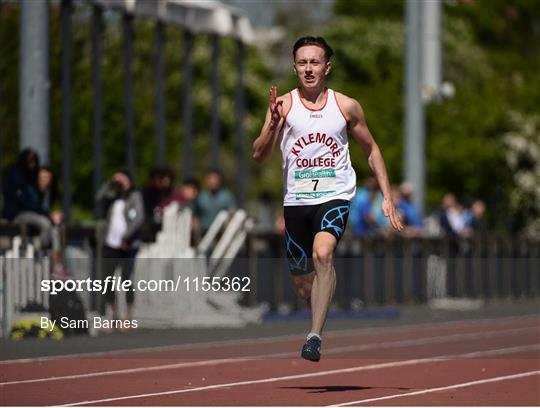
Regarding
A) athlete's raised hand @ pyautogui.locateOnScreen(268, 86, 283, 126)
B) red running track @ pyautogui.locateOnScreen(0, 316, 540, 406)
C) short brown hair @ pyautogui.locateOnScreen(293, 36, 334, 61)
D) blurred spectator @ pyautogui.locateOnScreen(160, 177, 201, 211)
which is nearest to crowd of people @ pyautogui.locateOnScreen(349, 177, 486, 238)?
blurred spectator @ pyautogui.locateOnScreen(160, 177, 201, 211)

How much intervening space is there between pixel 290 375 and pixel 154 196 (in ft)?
31.7

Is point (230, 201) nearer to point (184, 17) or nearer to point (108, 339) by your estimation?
point (184, 17)

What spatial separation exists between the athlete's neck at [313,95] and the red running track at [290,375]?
1.90 m

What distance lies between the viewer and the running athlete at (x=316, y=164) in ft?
43.0

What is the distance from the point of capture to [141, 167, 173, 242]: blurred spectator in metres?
23.3

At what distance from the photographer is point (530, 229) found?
4112cm

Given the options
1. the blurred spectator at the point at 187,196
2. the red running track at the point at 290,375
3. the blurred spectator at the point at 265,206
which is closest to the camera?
the red running track at the point at 290,375

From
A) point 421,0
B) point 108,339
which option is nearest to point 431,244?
point 421,0

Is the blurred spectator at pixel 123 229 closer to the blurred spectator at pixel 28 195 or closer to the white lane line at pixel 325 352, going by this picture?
the blurred spectator at pixel 28 195

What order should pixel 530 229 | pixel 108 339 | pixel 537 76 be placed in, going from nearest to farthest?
pixel 108 339 → pixel 530 229 → pixel 537 76

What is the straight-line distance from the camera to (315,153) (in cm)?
1319

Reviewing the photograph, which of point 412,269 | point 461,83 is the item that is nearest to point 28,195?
point 412,269

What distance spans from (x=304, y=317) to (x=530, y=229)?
54.8 ft

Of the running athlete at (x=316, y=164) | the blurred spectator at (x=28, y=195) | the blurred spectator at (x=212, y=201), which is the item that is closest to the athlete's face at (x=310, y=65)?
the running athlete at (x=316, y=164)
